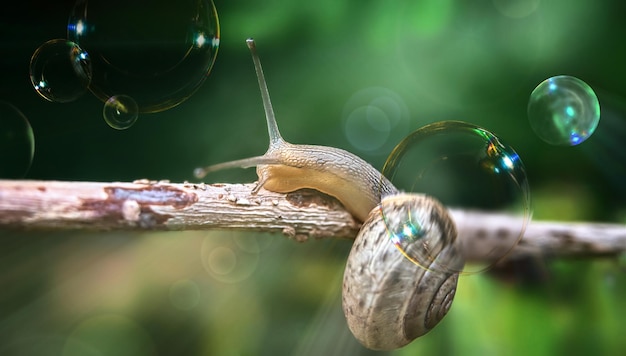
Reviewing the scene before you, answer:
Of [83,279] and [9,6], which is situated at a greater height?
[9,6]

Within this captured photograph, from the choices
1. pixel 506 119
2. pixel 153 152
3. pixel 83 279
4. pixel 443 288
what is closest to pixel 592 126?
pixel 506 119

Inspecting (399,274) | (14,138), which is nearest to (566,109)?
(399,274)

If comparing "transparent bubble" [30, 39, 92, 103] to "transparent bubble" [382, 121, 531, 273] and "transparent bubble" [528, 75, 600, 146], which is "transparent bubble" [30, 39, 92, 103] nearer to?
"transparent bubble" [382, 121, 531, 273]

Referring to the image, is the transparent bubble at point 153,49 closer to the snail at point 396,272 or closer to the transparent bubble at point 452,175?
the snail at point 396,272

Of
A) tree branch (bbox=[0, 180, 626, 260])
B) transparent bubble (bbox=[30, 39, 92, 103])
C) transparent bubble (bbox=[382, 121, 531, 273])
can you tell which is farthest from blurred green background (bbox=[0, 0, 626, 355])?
transparent bubble (bbox=[382, 121, 531, 273])

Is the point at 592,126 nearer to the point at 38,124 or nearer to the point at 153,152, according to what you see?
the point at 153,152

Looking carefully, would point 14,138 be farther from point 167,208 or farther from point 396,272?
point 396,272
